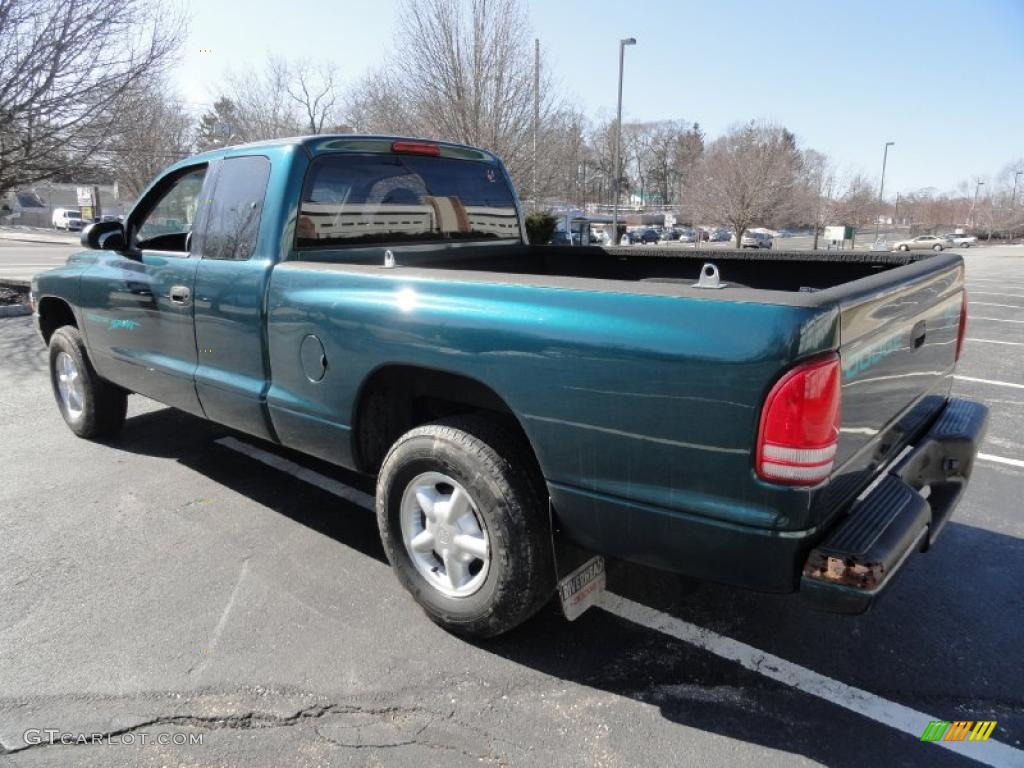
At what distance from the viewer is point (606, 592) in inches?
128

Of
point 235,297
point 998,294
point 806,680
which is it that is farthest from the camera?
point 998,294

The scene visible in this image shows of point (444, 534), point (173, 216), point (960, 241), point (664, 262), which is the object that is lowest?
point (444, 534)

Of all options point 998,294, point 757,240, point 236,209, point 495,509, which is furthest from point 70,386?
point 757,240

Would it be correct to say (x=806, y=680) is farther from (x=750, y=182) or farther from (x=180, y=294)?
(x=750, y=182)

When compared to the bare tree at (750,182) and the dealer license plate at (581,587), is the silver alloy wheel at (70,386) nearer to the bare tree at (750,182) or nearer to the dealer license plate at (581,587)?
the dealer license plate at (581,587)

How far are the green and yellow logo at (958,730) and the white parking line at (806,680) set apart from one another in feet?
0.05

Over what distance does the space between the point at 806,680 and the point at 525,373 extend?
151 centimetres

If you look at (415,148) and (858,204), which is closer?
(415,148)

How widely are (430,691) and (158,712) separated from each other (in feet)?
3.03

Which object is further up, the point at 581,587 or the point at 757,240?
the point at 757,240

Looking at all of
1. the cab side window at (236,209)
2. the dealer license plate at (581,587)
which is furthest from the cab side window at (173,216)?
the dealer license plate at (581,587)

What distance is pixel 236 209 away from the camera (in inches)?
141

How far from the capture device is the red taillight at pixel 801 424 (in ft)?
6.24

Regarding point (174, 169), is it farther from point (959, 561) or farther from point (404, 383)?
point (959, 561)
